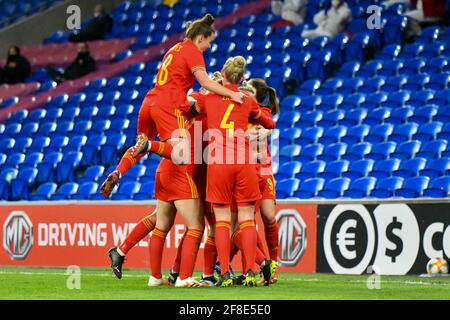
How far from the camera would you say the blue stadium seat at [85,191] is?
16.3 meters

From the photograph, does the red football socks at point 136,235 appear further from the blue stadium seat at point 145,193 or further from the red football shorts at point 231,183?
the blue stadium seat at point 145,193

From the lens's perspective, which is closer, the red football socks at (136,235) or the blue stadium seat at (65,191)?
the red football socks at (136,235)

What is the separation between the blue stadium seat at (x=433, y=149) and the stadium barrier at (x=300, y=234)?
9.08ft

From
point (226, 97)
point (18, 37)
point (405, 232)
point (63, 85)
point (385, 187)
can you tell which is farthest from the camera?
point (18, 37)

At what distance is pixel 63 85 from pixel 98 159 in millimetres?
3758

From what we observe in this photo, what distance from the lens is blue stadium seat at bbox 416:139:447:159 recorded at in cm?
1416

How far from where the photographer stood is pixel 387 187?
44.4 ft

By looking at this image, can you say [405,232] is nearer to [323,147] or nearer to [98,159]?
[323,147]

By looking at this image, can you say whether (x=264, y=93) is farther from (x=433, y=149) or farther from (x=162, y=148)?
(x=433, y=149)

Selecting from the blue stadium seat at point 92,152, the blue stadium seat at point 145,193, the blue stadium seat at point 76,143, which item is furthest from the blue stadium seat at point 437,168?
the blue stadium seat at point 76,143

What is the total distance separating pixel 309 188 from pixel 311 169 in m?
0.70
